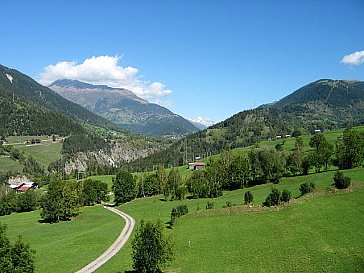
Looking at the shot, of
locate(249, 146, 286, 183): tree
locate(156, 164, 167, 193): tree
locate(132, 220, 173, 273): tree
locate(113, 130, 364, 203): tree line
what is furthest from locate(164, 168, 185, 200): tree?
locate(132, 220, 173, 273): tree

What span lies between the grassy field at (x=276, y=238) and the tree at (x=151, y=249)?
11.2ft

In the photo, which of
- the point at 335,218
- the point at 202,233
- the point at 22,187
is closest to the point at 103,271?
the point at 202,233

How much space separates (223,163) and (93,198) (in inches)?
1965

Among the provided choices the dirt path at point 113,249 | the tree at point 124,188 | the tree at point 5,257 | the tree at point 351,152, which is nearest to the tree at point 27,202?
the tree at point 124,188

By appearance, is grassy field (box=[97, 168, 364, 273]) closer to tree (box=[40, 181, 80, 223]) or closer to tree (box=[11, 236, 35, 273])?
tree (box=[11, 236, 35, 273])

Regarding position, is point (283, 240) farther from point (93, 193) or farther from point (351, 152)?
point (93, 193)

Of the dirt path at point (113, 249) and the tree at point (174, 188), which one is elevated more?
the tree at point (174, 188)

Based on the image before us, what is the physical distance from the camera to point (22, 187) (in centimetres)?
19850

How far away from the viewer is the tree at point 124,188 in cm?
12581

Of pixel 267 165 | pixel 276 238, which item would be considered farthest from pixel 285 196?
pixel 267 165

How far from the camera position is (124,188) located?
4966 inches

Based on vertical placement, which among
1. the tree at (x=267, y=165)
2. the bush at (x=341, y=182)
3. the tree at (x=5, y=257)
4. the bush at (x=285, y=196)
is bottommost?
the tree at (x=5, y=257)

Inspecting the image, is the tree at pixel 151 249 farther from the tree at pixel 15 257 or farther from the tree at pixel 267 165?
the tree at pixel 267 165

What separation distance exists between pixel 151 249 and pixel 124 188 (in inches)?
3300
